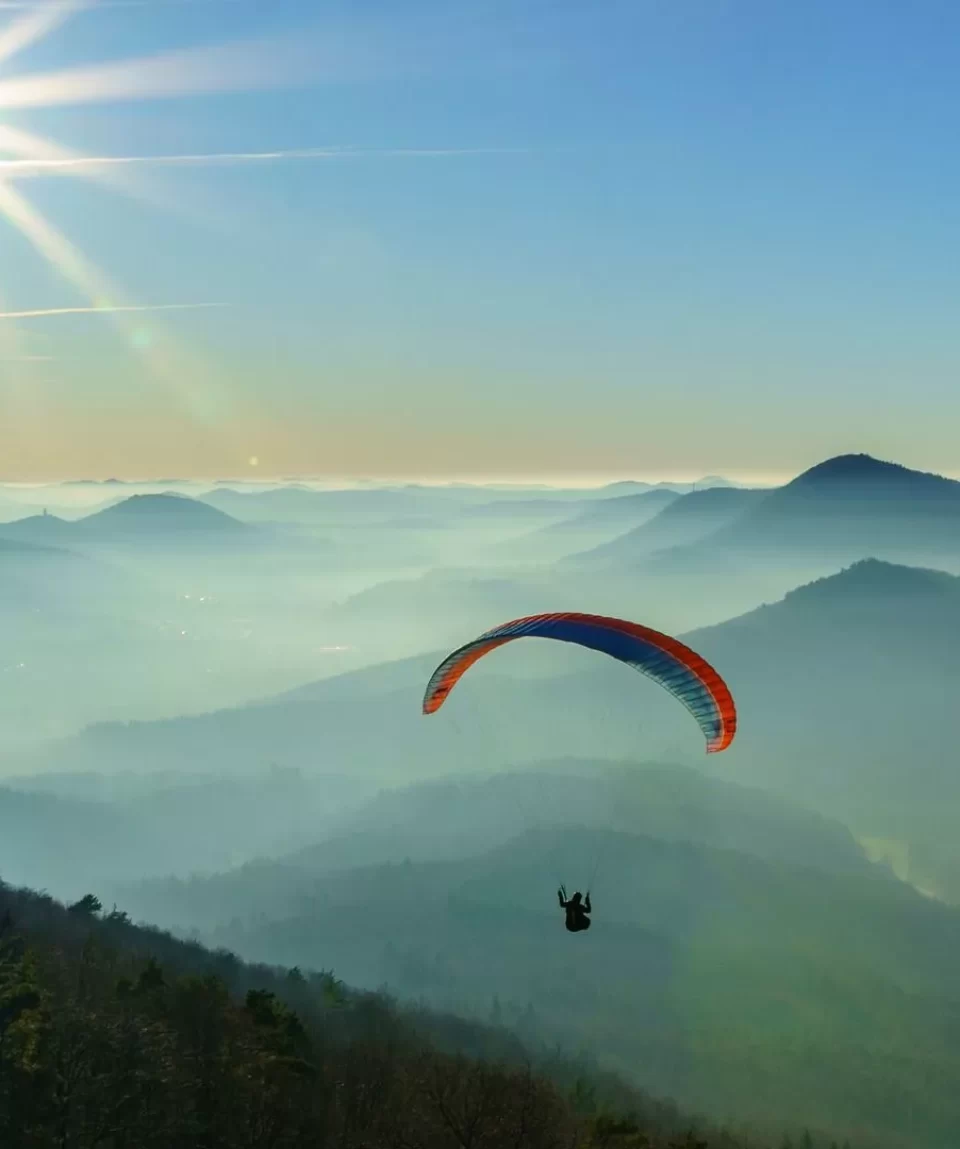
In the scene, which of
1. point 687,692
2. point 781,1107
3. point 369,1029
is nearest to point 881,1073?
point 781,1107

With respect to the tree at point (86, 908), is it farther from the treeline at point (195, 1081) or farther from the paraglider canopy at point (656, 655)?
the paraglider canopy at point (656, 655)

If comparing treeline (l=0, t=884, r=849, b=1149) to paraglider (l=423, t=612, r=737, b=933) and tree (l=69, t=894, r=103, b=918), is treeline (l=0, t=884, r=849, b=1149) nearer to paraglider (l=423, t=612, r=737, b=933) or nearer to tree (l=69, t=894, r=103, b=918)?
paraglider (l=423, t=612, r=737, b=933)

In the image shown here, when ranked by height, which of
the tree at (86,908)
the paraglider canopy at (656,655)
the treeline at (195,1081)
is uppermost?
the paraglider canopy at (656,655)

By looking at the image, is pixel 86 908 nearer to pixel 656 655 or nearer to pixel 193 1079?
pixel 193 1079

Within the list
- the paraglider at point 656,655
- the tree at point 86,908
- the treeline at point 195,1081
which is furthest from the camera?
the tree at point 86,908

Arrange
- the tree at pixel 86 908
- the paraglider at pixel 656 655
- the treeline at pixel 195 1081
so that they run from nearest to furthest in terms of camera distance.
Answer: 1. the treeline at pixel 195 1081
2. the paraglider at pixel 656 655
3. the tree at pixel 86 908

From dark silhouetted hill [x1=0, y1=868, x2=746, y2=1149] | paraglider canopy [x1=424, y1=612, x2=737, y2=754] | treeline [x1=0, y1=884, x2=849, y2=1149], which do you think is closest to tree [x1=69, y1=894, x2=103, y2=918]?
dark silhouetted hill [x1=0, y1=868, x2=746, y2=1149]

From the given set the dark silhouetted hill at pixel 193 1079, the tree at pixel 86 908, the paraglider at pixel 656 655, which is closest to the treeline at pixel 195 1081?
the dark silhouetted hill at pixel 193 1079

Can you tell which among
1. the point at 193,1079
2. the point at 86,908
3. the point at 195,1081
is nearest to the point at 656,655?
the point at 195,1081

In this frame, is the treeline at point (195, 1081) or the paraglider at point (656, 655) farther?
the paraglider at point (656, 655)

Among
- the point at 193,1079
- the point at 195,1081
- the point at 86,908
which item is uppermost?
the point at 195,1081
